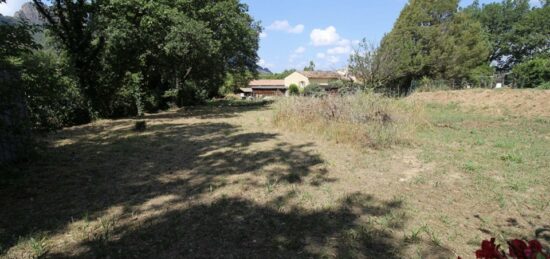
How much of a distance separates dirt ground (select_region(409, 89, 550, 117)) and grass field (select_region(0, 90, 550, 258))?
22.7 ft

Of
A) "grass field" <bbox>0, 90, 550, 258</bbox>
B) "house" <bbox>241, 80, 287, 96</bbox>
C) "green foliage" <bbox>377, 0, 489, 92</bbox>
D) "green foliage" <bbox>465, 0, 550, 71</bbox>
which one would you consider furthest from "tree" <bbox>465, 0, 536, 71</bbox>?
"grass field" <bbox>0, 90, 550, 258</bbox>

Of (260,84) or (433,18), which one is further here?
(260,84)

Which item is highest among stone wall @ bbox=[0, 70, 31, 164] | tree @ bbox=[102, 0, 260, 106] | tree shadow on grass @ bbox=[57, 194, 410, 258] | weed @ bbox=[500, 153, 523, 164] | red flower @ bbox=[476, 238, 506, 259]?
tree @ bbox=[102, 0, 260, 106]

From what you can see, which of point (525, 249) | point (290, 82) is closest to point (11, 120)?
point (525, 249)

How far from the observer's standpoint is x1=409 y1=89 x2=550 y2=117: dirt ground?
13.1 metres

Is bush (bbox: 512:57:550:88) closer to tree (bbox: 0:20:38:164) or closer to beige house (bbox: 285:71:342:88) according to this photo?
tree (bbox: 0:20:38:164)

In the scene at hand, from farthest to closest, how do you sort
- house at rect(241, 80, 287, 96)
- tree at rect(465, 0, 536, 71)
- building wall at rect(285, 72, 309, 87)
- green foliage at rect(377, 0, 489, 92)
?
house at rect(241, 80, 287, 96) → building wall at rect(285, 72, 309, 87) → tree at rect(465, 0, 536, 71) → green foliage at rect(377, 0, 489, 92)

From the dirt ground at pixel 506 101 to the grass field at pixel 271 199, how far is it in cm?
693

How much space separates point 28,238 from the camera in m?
3.02

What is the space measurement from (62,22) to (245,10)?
→ 12.8 meters

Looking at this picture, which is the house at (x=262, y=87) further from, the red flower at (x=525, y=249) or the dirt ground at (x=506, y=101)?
the red flower at (x=525, y=249)

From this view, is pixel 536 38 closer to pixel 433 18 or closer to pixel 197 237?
pixel 433 18

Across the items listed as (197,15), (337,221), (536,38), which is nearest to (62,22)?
(197,15)

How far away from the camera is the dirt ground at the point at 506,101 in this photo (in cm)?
1309
